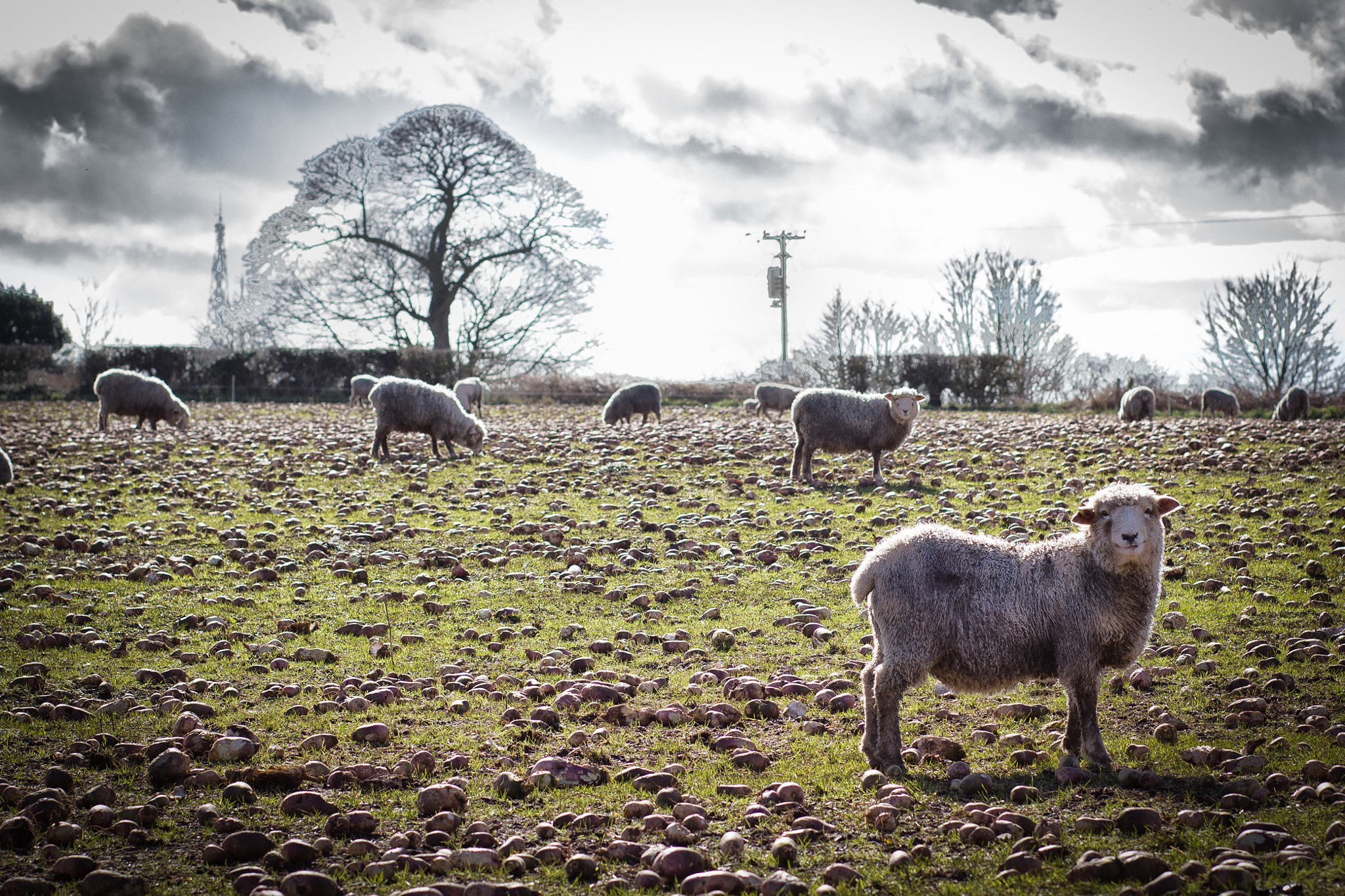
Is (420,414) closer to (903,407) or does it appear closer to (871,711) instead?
(903,407)

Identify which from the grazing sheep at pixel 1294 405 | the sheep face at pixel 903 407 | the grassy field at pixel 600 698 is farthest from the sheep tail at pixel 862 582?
the grazing sheep at pixel 1294 405

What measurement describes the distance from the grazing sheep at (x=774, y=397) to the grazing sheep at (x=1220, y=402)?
14.8m

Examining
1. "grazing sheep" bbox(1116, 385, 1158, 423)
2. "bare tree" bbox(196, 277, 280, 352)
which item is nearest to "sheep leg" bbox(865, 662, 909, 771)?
"grazing sheep" bbox(1116, 385, 1158, 423)

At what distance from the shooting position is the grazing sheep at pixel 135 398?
27812mm

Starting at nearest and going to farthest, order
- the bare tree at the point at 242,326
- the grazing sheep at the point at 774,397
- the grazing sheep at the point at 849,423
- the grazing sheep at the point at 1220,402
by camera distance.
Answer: the grazing sheep at the point at 849,423 < the grazing sheep at the point at 1220,402 < the grazing sheep at the point at 774,397 < the bare tree at the point at 242,326

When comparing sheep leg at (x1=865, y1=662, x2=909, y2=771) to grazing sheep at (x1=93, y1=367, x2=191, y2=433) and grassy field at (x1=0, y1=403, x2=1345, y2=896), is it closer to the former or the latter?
grassy field at (x1=0, y1=403, x2=1345, y2=896)

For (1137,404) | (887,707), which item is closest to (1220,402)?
(1137,404)

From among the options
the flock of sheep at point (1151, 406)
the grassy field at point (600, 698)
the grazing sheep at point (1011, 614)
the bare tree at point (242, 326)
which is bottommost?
the grassy field at point (600, 698)

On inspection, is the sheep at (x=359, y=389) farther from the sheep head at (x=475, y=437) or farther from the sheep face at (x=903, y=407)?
the sheep face at (x=903, y=407)

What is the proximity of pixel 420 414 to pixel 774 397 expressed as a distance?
57.7 feet

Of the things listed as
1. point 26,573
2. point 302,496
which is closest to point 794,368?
point 302,496

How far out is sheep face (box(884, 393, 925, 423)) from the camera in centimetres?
1786

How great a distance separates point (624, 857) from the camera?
198 inches

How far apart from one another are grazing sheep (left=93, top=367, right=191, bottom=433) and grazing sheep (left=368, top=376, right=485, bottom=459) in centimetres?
961
